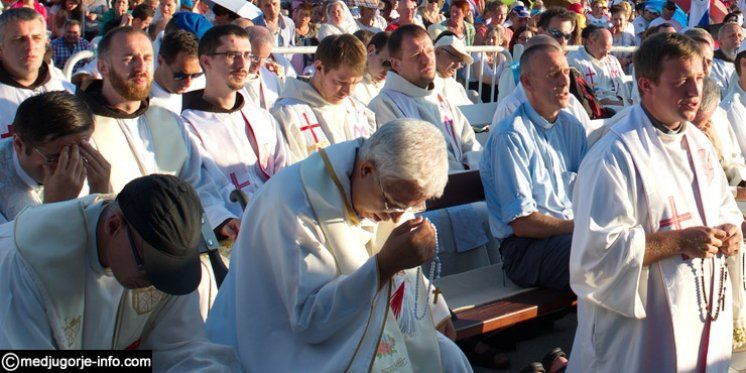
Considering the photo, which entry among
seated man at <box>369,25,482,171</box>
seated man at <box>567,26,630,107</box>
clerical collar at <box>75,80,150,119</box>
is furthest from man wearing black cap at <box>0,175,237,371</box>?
seated man at <box>567,26,630,107</box>

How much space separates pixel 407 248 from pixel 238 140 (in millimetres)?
2613

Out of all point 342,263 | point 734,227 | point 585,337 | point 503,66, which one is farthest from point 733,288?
point 503,66

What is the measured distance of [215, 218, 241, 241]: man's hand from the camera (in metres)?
5.02

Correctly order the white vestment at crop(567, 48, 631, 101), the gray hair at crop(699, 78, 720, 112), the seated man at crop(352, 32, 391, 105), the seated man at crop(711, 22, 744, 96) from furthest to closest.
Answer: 1. the white vestment at crop(567, 48, 631, 101)
2. the seated man at crop(711, 22, 744, 96)
3. the seated man at crop(352, 32, 391, 105)
4. the gray hair at crop(699, 78, 720, 112)

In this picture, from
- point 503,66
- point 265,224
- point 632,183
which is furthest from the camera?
point 503,66

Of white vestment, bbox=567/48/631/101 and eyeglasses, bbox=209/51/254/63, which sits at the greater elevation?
eyeglasses, bbox=209/51/254/63

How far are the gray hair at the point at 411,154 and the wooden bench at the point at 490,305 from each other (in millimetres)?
1544

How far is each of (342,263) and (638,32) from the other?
15951mm

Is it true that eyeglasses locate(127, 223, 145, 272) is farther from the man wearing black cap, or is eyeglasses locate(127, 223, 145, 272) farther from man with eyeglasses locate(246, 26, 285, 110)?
man with eyeglasses locate(246, 26, 285, 110)

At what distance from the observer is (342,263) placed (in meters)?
3.56

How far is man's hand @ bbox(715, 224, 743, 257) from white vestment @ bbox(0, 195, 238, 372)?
2.32 meters

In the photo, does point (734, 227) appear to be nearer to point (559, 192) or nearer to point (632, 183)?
point (632, 183)

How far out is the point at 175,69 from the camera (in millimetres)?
6562

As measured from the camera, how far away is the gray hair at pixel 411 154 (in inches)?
130
